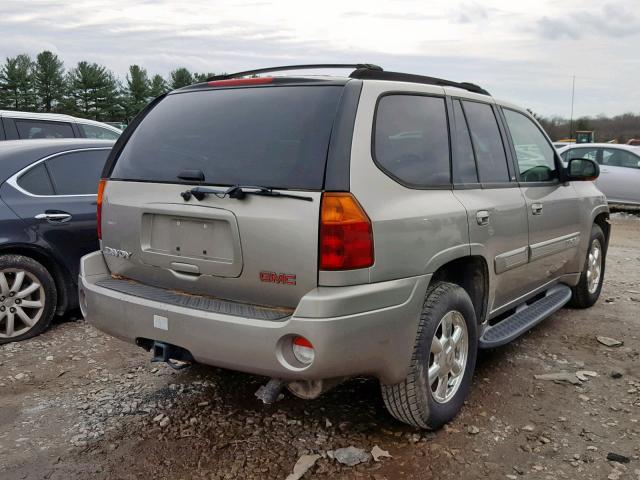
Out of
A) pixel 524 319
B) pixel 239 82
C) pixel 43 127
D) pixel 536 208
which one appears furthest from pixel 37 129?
pixel 524 319

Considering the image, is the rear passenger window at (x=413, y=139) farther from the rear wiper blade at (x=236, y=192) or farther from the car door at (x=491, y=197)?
the rear wiper blade at (x=236, y=192)

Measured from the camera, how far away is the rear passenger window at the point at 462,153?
11.2ft

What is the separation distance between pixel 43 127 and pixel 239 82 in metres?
5.39

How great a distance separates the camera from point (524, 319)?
4168mm

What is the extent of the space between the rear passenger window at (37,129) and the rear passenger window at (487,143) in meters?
5.76

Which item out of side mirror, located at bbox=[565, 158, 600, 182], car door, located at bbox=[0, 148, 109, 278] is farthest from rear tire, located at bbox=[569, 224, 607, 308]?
car door, located at bbox=[0, 148, 109, 278]

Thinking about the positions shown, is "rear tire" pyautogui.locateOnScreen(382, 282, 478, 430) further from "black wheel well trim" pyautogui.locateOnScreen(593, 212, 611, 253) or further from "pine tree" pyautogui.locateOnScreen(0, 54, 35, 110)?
"pine tree" pyautogui.locateOnScreen(0, 54, 35, 110)

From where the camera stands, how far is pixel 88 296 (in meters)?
3.25

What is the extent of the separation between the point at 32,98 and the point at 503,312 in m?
63.0

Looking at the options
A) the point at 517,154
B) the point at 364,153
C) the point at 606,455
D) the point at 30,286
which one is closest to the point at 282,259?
the point at 364,153

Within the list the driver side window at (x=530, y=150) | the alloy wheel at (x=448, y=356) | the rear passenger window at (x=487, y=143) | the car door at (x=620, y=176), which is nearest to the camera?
the alloy wheel at (x=448, y=356)

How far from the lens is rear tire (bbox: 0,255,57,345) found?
14.6ft

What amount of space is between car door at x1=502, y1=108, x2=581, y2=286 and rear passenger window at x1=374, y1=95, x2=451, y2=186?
3.39ft

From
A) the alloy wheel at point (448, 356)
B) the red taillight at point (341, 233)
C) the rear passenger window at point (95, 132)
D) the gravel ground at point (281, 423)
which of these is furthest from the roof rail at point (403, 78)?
the rear passenger window at point (95, 132)
